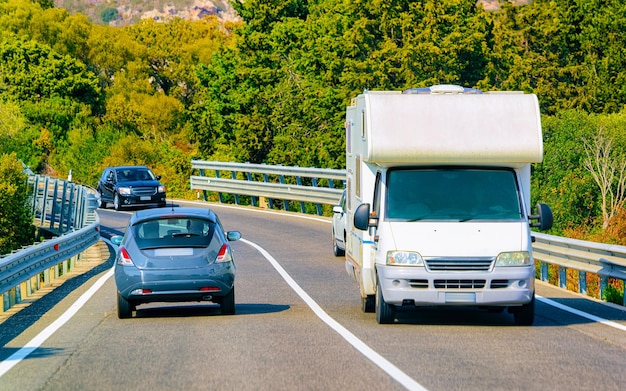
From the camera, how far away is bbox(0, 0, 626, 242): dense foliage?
5181 cm

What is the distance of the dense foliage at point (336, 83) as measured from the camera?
2040 inches

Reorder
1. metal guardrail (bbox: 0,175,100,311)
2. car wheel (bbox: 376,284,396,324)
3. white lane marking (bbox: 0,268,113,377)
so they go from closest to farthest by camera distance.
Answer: white lane marking (bbox: 0,268,113,377) → car wheel (bbox: 376,284,396,324) → metal guardrail (bbox: 0,175,100,311)

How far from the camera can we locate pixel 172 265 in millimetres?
15008

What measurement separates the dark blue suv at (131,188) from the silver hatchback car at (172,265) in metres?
23.4

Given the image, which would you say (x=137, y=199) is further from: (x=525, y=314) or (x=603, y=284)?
(x=525, y=314)

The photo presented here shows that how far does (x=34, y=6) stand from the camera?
9238 cm

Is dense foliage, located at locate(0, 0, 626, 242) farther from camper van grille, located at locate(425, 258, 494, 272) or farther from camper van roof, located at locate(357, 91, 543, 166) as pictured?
camper van grille, located at locate(425, 258, 494, 272)

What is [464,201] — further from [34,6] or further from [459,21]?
[34,6]

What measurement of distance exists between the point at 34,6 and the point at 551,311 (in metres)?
82.0

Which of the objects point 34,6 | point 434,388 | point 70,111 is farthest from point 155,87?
point 434,388

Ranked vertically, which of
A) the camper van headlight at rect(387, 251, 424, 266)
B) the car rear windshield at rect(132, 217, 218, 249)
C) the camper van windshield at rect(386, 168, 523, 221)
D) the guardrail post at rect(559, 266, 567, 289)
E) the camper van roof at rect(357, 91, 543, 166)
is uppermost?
the camper van roof at rect(357, 91, 543, 166)

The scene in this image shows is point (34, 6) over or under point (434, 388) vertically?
over

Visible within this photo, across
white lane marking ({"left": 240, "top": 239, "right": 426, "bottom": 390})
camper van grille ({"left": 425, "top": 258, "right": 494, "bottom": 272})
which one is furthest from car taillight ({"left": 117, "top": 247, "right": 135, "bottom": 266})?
camper van grille ({"left": 425, "top": 258, "right": 494, "bottom": 272})

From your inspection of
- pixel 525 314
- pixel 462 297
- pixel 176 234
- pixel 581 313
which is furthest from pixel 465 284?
pixel 176 234
